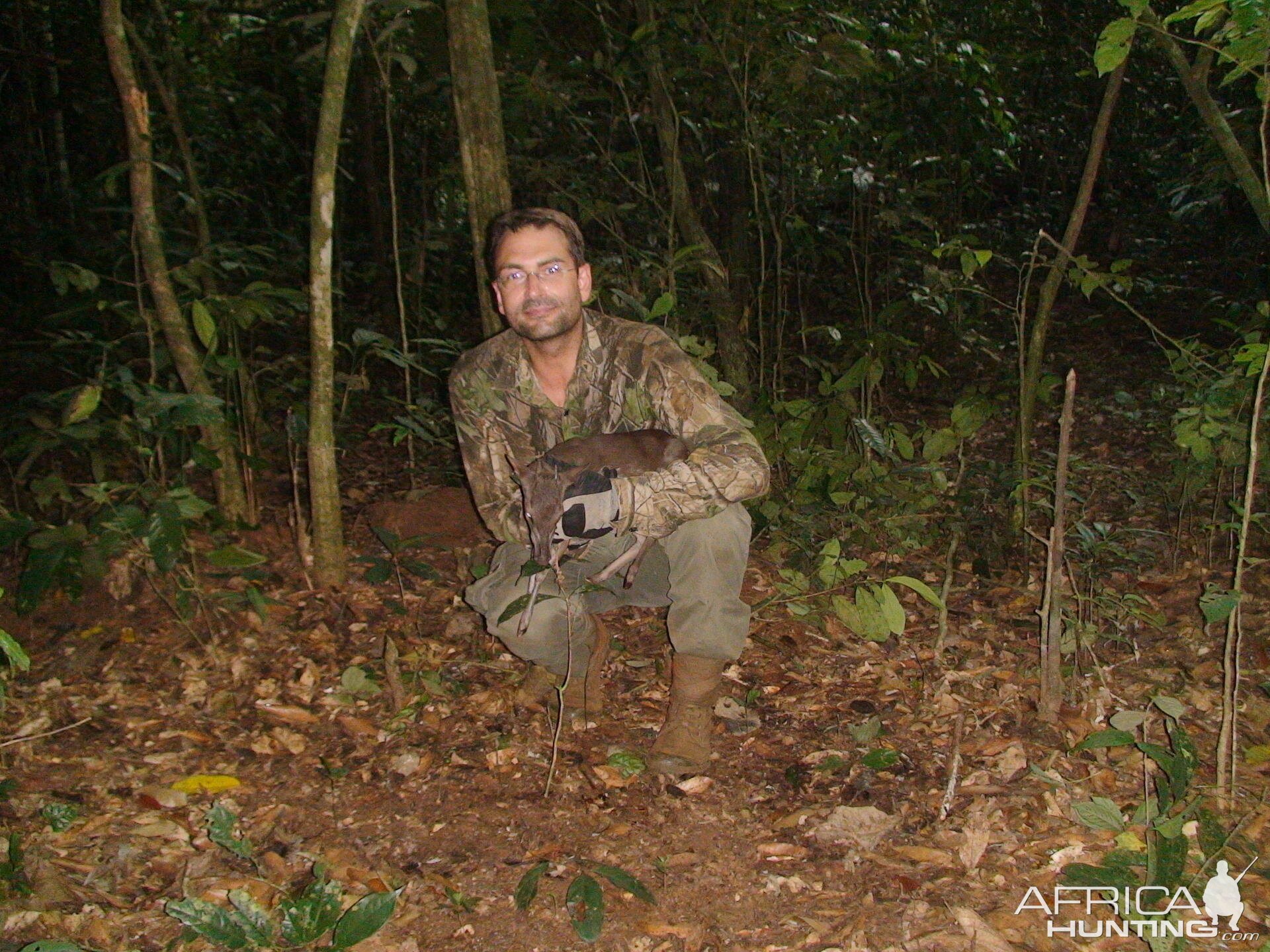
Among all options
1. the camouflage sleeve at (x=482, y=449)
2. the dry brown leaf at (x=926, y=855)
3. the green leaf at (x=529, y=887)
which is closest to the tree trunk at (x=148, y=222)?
the camouflage sleeve at (x=482, y=449)

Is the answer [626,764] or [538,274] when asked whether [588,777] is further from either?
[538,274]

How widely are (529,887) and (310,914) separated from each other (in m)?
0.50

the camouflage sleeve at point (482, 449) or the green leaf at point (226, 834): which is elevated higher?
the camouflage sleeve at point (482, 449)

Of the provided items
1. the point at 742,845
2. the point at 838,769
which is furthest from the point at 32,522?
the point at 838,769

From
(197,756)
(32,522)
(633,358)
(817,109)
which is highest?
(817,109)

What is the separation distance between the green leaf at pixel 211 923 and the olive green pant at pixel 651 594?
109 cm

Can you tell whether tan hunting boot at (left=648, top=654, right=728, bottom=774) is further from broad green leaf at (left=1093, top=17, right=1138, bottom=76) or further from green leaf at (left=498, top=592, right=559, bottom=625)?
broad green leaf at (left=1093, top=17, right=1138, bottom=76)

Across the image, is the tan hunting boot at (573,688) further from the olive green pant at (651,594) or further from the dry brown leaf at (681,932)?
the dry brown leaf at (681,932)

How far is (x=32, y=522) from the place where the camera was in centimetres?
288

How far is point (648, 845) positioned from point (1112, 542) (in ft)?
7.81

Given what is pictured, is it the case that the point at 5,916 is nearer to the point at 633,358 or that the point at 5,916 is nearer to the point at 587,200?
the point at 633,358

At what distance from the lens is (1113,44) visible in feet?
8.23

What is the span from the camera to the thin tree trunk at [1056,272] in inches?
141

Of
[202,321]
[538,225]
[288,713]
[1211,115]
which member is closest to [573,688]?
[288,713]
